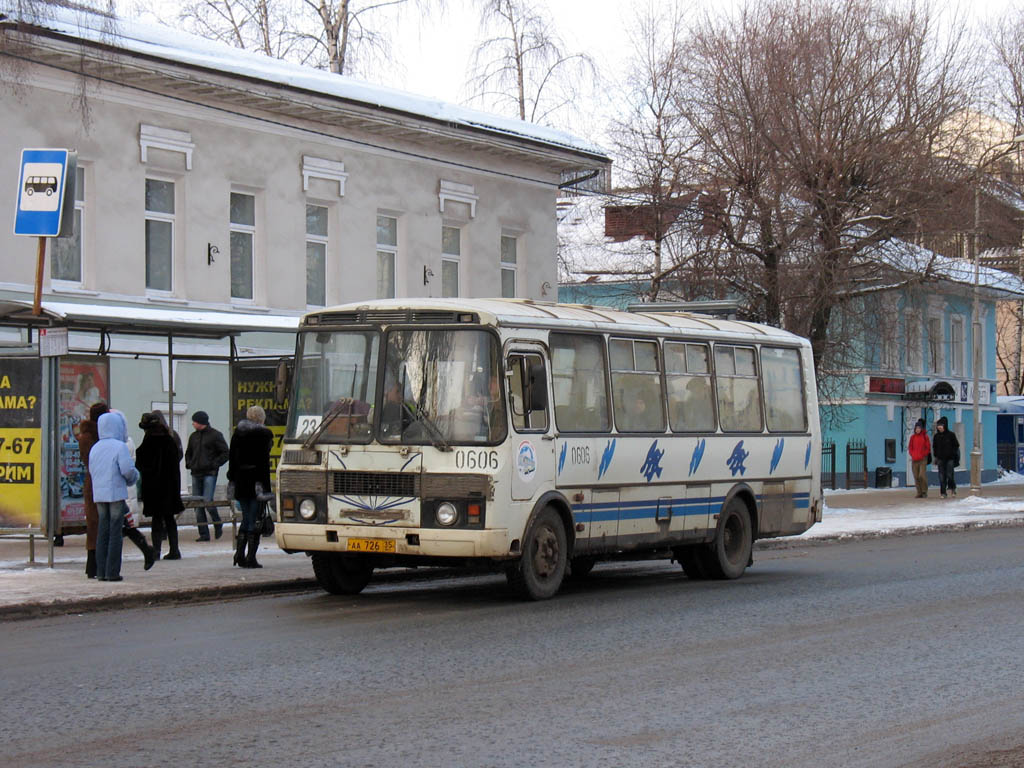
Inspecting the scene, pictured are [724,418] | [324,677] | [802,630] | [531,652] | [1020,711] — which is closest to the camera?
[1020,711]

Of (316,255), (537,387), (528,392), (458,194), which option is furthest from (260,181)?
(528,392)

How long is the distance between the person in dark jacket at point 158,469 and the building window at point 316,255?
12.5m

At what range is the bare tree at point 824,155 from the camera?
29.7 metres

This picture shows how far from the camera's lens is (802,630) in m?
12.4

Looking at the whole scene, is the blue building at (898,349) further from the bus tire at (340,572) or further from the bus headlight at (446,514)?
the bus headlight at (446,514)

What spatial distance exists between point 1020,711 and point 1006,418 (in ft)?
176

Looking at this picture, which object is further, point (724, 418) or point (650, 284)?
point (650, 284)

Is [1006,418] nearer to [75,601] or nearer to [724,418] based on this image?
[724,418]

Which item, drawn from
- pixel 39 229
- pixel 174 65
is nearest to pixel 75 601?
pixel 39 229

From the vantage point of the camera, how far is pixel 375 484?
14.1 metres

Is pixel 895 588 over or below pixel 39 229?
below

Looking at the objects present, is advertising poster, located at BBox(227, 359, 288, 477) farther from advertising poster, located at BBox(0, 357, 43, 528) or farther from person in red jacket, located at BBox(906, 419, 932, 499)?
person in red jacket, located at BBox(906, 419, 932, 499)

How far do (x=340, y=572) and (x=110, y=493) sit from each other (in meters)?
2.41

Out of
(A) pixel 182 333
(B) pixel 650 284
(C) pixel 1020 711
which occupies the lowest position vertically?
(C) pixel 1020 711
